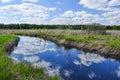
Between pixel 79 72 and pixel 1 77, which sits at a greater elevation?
pixel 1 77

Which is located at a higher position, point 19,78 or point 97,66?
point 19,78

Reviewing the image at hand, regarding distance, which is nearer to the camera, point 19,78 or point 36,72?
point 19,78

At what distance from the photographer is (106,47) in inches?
1385

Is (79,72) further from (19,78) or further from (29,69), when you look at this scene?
(19,78)

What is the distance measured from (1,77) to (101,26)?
63.8 m

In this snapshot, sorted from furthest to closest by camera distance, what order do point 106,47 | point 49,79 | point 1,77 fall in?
point 106,47
point 49,79
point 1,77

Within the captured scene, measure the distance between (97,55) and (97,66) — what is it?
7571mm

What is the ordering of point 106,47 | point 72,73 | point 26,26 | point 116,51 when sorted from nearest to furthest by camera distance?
point 72,73
point 116,51
point 106,47
point 26,26

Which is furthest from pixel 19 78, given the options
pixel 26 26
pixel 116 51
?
pixel 26 26

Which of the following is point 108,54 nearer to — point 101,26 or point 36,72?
point 36,72

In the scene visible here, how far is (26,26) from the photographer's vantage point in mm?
154875

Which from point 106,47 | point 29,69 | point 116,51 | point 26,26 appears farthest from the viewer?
point 26,26

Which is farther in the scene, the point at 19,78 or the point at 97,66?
the point at 97,66

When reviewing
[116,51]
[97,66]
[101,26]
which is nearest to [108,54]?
[116,51]
